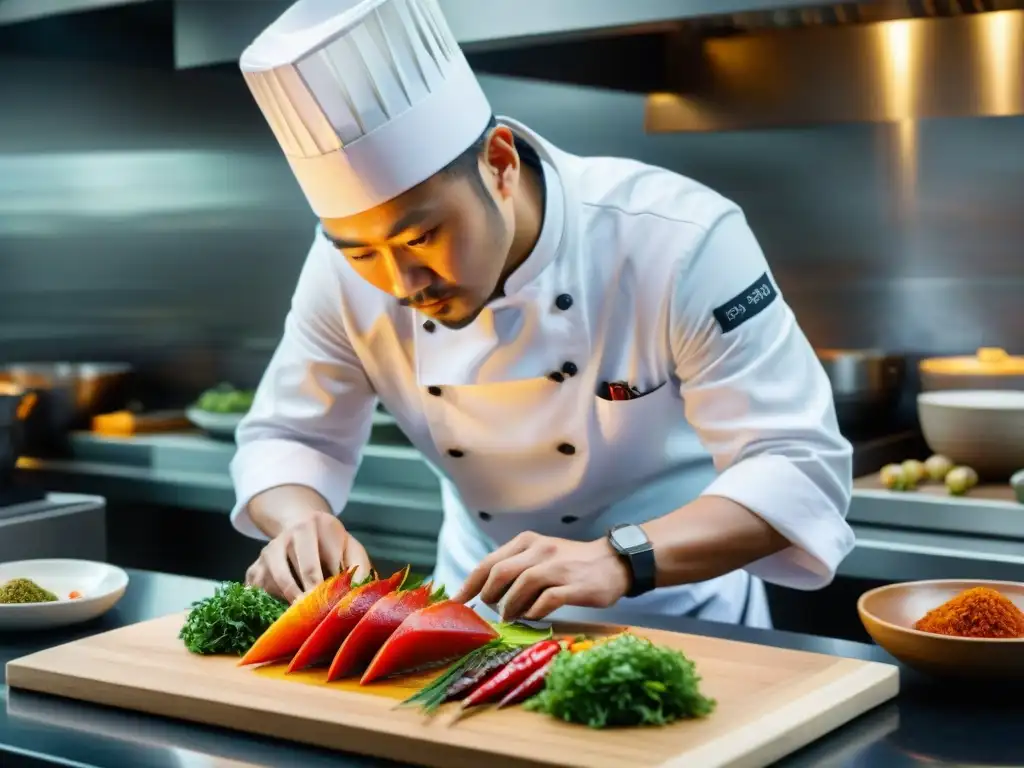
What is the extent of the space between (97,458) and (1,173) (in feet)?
3.94

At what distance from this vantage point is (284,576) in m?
1.94

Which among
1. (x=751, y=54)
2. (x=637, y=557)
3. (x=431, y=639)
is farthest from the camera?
(x=751, y=54)

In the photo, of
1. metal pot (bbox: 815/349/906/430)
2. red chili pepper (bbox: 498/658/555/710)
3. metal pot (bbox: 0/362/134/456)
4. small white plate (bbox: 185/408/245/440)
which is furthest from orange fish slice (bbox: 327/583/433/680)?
metal pot (bbox: 0/362/134/456)

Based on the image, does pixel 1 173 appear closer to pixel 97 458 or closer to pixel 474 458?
pixel 97 458

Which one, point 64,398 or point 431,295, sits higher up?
point 431,295

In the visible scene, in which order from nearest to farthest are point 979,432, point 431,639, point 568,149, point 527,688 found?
point 527,688, point 431,639, point 979,432, point 568,149

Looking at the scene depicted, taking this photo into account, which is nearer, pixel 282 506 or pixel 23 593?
pixel 23 593

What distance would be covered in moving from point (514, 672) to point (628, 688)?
17 centimetres

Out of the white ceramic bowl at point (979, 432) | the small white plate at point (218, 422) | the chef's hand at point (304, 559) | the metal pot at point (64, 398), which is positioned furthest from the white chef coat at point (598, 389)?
the metal pot at point (64, 398)

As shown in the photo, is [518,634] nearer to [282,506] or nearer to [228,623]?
[228,623]

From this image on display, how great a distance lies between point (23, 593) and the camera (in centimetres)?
196

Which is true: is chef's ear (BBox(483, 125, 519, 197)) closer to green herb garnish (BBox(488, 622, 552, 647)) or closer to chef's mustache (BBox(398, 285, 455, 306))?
chef's mustache (BBox(398, 285, 455, 306))

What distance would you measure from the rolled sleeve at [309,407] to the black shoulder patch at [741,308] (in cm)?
64

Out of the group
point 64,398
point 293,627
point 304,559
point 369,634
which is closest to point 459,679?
point 369,634
